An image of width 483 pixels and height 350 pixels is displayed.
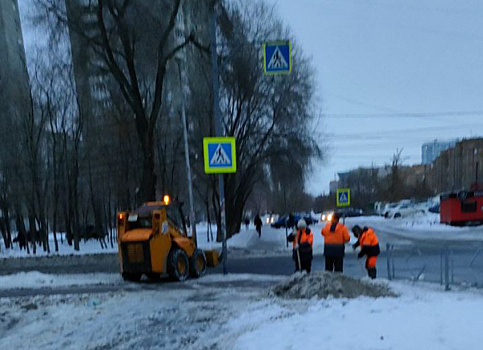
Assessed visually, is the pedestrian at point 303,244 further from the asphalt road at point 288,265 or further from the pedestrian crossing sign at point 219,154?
the pedestrian crossing sign at point 219,154

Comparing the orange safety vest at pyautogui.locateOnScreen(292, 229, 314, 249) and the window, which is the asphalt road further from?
the window

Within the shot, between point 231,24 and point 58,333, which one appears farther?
point 231,24

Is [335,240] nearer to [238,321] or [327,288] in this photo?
[327,288]

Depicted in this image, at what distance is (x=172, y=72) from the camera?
22.9 m

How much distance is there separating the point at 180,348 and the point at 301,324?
1.68m

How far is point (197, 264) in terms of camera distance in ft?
42.3

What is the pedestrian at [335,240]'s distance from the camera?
9.58m

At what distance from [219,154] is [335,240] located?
3992 mm

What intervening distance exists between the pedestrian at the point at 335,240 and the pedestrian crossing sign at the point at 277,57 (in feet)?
14.0

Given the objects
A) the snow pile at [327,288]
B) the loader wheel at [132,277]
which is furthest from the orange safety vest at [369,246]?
the loader wheel at [132,277]

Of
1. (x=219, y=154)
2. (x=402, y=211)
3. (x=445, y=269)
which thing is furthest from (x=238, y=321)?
(x=402, y=211)

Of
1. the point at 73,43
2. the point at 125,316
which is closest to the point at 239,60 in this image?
the point at 73,43

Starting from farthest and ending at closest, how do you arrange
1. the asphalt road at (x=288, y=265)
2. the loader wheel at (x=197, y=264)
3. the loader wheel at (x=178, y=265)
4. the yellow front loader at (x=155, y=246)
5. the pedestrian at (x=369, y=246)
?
the loader wheel at (x=197, y=264) → the loader wheel at (x=178, y=265) → the yellow front loader at (x=155, y=246) → the asphalt road at (x=288, y=265) → the pedestrian at (x=369, y=246)

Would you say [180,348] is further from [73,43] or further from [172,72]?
[172,72]
